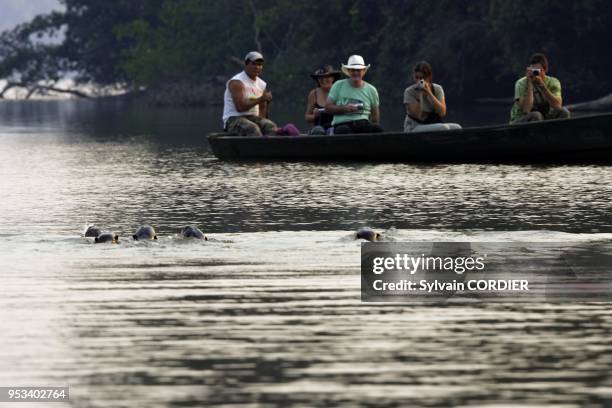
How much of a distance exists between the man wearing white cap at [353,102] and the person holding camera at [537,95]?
5.16 feet

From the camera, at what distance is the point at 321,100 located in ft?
61.1

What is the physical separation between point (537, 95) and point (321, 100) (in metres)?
2.51

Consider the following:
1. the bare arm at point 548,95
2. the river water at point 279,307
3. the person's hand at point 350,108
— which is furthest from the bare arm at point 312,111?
the river water at point 279,307

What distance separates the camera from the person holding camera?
1695cm

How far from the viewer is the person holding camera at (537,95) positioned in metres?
17.0

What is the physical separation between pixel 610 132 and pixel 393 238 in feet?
22.0

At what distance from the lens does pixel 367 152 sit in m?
17.9

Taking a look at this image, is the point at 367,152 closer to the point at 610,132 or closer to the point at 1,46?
the point at 610,132

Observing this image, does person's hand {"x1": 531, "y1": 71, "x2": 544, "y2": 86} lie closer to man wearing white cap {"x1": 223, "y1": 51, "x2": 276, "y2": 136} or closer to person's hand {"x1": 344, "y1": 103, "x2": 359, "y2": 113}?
person's hand {"x1": 344, "y1": 103, "x2": 359, "y2": 113}

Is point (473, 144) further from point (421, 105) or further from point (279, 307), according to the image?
point (279, 307)

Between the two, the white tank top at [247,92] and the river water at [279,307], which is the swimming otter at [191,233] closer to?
the river water at [279,307]

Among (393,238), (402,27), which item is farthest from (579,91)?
(393,238)

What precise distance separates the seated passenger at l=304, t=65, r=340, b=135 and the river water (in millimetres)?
2761

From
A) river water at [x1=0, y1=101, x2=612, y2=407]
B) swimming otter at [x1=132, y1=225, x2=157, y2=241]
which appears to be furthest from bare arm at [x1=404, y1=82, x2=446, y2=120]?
swimming otter at [x1=132, y1=225, x2=157, y2=241]
